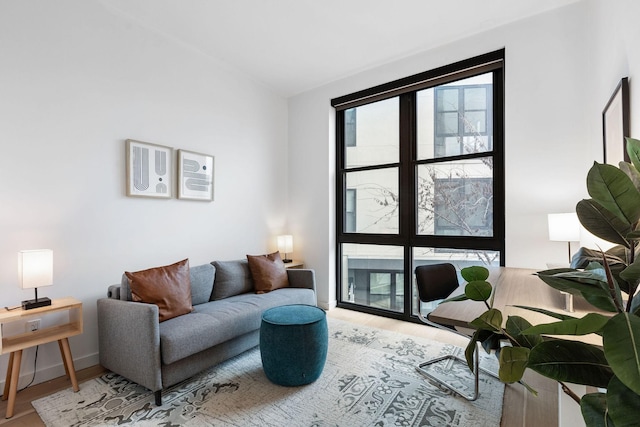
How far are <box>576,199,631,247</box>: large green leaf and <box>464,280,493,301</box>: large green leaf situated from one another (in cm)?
27

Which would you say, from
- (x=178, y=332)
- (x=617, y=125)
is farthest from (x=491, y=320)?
(x=178, y=332)

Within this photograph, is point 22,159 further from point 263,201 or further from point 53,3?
point 263,201

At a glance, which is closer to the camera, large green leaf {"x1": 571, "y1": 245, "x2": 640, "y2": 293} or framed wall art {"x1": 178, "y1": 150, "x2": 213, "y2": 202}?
large green leaf {"x1": 571, "y1": 245, "x2": 640, "y2": 293}

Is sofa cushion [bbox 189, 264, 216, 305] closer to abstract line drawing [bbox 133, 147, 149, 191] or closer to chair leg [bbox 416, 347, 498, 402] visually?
abstract line drawing [bbox 133, 147, 149, 191]

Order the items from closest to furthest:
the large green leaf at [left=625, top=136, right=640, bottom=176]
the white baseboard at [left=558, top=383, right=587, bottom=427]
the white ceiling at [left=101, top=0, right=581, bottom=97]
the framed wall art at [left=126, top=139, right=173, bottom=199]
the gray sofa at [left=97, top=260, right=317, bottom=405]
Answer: the large green leaf at [left=625, top=136, right=640, bottom=176]
the white baseboard at [left=558, top=383, right=587, bottom=427]
the gray sofa at [left=97, top=260, right=317, bottom=405]
the white ceiling at [left=101, top=0, right=581, bottom=97]
the framed wall art at [left=126, top=139, right=173, bottom=199]

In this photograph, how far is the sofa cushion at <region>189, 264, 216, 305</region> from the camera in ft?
9.39

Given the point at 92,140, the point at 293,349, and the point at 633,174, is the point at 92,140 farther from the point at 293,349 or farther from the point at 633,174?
the point at 633,174

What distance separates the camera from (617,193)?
0.59m

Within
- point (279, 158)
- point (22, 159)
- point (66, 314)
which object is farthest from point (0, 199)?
point (279, 158)

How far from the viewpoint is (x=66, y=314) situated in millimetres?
2418

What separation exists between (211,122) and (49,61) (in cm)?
142

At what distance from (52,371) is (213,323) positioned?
1286 millimetres

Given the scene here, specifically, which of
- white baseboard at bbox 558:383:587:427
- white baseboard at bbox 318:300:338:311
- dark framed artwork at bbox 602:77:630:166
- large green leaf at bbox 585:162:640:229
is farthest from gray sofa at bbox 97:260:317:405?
dark framed artwork at bbox 602:77:630:166

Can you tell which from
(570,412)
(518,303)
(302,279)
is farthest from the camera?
(302,279)
